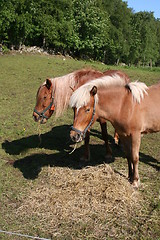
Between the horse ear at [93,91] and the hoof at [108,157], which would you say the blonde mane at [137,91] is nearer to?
the horse ear at [93,91]

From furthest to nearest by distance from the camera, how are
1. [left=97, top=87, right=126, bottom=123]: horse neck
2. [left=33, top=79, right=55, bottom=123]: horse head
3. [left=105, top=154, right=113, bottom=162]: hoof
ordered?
[left=105, top=154, right=113, bottom=162]: hoof
[left=33, top=79, right=55, bottom=123]: horse head
[left=97, top=87, right=126, bottom=123]: horse neck

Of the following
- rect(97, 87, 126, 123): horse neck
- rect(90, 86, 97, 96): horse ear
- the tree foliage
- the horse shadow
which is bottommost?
the horse shadow

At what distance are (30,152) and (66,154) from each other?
0.81m

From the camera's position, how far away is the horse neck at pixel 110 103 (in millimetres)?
4039

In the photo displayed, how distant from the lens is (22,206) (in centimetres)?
379

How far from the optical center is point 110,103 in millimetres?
4059

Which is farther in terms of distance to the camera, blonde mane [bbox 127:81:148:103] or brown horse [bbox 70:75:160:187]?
blonde mane [bbox 127:81:148:103]

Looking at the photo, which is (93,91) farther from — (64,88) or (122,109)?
(64,88)

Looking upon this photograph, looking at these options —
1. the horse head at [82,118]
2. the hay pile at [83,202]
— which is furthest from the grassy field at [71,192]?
the horse head at [82,118]

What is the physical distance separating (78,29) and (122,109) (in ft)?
101

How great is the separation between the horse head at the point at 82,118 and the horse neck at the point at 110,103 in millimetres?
219

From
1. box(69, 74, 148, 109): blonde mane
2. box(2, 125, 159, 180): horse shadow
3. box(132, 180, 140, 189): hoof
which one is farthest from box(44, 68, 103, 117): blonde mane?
box(132, 180, 140, 189): hoof

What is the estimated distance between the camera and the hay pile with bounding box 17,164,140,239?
342 cm

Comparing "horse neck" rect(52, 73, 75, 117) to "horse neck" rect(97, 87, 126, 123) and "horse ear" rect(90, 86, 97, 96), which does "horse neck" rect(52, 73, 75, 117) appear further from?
"horse ear" rect(90, 86, 97, 96)
